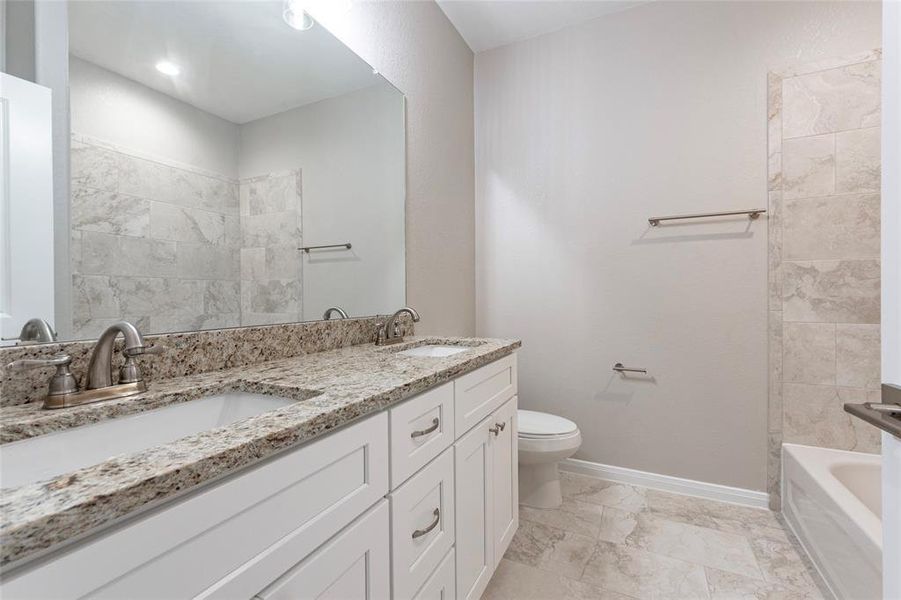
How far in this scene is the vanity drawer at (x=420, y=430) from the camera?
0.86m

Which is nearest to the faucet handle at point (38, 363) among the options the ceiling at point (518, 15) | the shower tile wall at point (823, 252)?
the ceiling at point (518, 15)

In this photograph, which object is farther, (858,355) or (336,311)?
(858,355)

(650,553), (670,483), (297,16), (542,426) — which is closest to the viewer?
(297,16)

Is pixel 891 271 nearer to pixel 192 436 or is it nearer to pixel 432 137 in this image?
pixel 192 436

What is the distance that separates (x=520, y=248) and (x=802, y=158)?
1399 mm

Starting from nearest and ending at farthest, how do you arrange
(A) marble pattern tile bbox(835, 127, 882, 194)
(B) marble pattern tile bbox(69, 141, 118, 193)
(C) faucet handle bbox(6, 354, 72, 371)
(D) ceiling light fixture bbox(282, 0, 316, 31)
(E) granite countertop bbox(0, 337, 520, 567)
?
(E) granite countertop bbox(0, 337, 520, 567), (C) faucet handle bbox(6, 354, 72, 371), (B) marble pattern tile bbox(69, 141, 118, 193), (D) ceiling light fixture bbox(282, 0, 316, 31), (A) marble pattern tile bbox(835, 127, 882, 194)

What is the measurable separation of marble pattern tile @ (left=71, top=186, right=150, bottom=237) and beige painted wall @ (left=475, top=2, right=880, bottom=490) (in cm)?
193

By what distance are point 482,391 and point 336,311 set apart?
634 mm

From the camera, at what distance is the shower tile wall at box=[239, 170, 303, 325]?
117 centimetres

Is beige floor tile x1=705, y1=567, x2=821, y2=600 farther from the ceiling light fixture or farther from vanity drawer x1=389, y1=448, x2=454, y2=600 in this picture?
the ceiling light fixture

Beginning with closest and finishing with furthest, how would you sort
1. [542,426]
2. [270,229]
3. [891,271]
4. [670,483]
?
[891,271] → [270,229] → [542,426] → [670,483]

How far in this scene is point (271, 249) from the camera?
4.09 feet

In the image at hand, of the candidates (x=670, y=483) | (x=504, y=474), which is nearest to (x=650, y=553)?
(x=670, y=483)

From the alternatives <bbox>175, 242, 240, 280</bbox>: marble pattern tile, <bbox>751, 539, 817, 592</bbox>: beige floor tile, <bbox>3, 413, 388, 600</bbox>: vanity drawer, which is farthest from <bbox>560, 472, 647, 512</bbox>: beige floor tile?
<bbox>175, 242, 240, 280</bbox>: marble pattern tile
